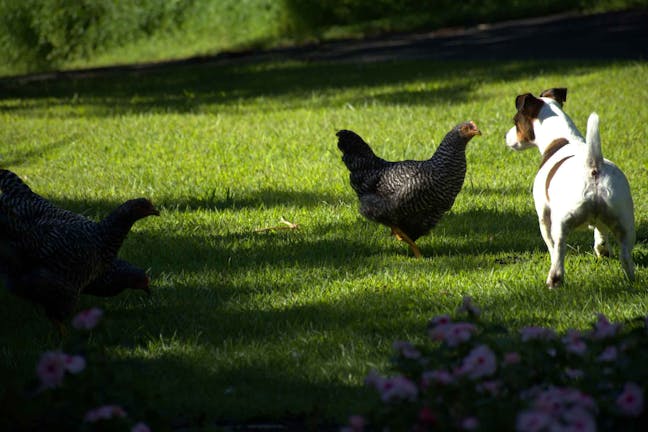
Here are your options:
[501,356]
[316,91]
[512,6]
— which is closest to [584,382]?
[501,356]

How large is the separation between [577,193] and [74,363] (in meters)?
3.04

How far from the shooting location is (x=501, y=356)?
3.50 meters

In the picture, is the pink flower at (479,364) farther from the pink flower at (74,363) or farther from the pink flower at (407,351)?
the pink flower at (74,363)

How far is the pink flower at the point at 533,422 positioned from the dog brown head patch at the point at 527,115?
3.71 meters

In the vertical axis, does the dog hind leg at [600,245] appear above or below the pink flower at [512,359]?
below

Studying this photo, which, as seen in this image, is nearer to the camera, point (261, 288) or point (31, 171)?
point (261, 288)

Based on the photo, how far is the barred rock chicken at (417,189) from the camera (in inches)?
254

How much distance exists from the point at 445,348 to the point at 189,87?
11.7m

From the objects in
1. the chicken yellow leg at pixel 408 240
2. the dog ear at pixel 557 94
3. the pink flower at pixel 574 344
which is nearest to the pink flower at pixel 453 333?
the pink flower at pixel 574 344

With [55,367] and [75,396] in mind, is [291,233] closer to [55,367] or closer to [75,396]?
[75,396]

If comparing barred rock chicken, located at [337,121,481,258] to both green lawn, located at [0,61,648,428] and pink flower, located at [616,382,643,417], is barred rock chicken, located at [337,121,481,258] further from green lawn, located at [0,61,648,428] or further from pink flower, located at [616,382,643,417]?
pink flower, located at [616,382,643,417]

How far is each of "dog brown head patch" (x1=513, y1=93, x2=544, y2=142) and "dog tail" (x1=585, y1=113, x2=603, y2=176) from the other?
1.14 m

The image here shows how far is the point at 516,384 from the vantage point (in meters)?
3.33

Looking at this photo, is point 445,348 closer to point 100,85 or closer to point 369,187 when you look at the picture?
point 369,187
